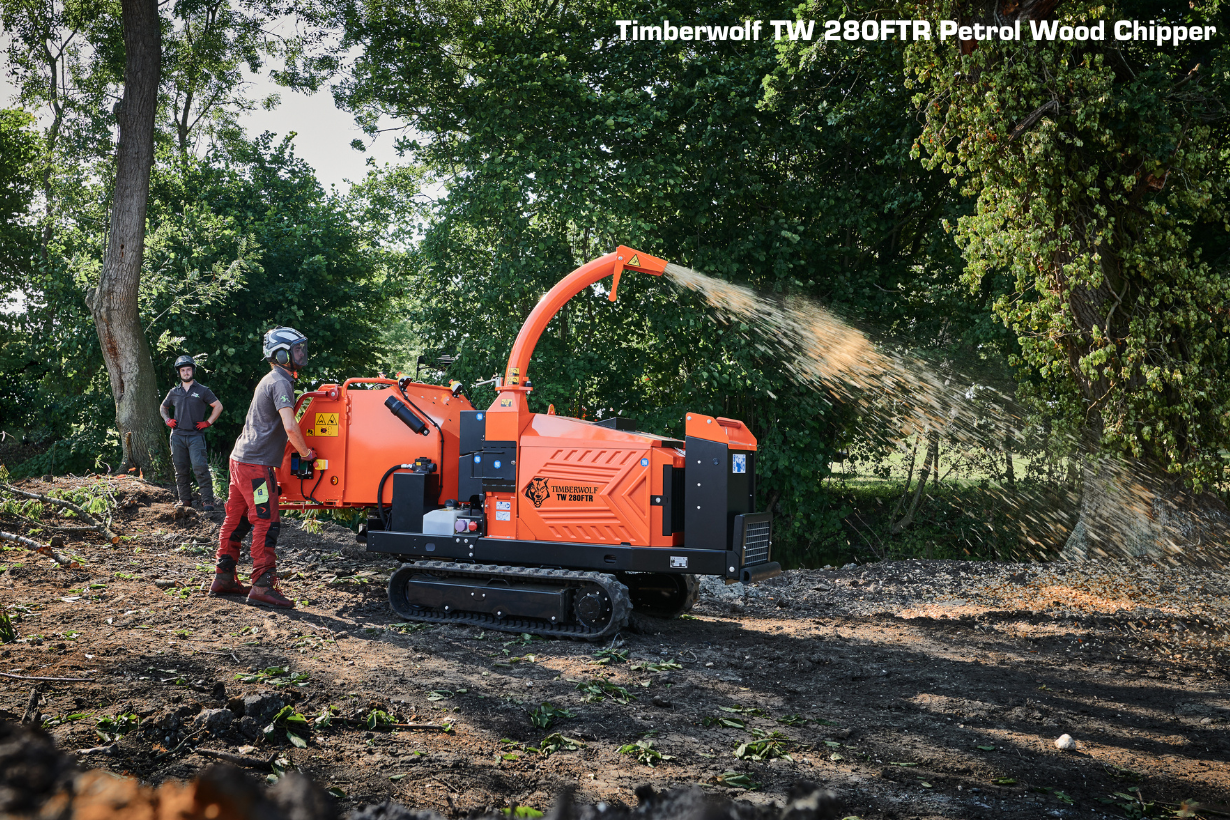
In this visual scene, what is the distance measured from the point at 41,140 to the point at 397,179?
407 inches

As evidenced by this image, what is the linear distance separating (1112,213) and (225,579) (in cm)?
974

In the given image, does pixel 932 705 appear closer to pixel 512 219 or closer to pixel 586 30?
pixel 512 219

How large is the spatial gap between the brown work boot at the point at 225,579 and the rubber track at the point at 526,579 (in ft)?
4.41

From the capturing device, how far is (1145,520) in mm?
8953

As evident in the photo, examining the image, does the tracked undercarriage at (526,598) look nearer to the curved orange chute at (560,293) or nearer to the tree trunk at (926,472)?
the curved orange chute at (560,293)

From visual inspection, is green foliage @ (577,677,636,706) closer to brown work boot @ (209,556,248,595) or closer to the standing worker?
the standing worker

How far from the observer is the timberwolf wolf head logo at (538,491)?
21.5 feet

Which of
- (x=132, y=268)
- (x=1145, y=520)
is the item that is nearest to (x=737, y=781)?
(x=1145, y=520)

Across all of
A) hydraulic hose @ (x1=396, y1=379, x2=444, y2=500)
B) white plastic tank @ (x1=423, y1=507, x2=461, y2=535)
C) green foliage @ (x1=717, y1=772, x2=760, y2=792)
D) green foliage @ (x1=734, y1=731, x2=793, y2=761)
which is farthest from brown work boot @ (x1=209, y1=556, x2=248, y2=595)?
green foliage @ (x1=717, y1=772, x2=760, y2=792)

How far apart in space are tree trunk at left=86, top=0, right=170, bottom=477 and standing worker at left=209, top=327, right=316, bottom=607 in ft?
22.6

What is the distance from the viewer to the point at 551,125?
44.1 ft

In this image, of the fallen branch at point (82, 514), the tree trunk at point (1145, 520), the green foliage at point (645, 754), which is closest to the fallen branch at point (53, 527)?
the fallen branch at point (82, 514)

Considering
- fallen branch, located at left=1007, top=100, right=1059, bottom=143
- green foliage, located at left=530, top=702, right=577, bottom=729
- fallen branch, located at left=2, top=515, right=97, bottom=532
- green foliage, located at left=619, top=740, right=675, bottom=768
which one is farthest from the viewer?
fallen branch, located at left=1007, top=100, right=1059, bottom=143

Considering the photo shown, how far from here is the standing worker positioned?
671 cm
